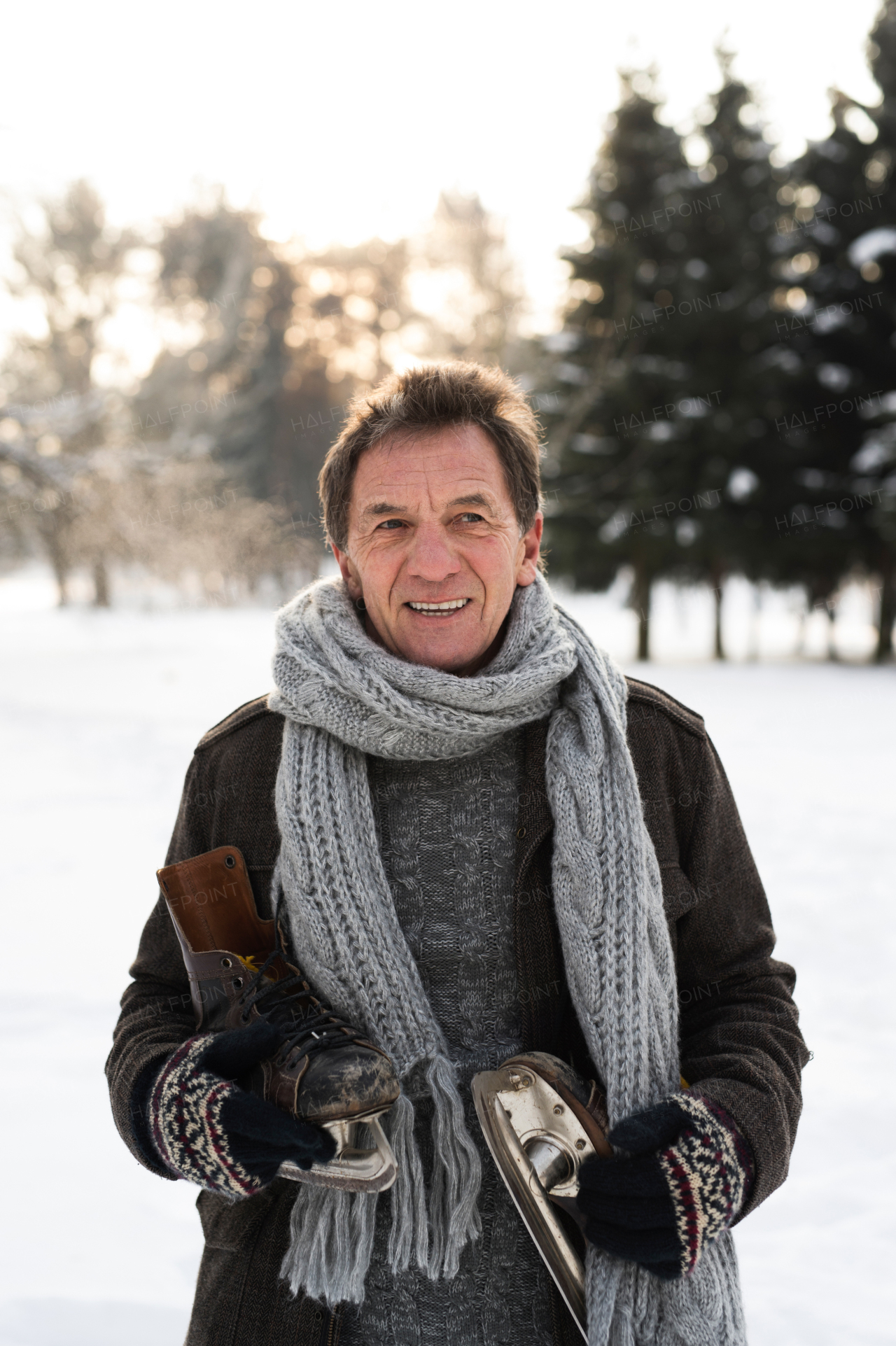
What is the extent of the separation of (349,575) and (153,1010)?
2.84 feet

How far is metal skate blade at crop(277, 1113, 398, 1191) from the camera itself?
1351 mm

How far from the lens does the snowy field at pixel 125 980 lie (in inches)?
93.2

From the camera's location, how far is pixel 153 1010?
1636 mm

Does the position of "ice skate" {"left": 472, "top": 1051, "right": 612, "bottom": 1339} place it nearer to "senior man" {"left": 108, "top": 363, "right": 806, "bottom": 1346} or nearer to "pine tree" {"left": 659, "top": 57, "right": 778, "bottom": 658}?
"senior man" {"left": 108, "top": 363, "right": 806, "bottom": 1346}

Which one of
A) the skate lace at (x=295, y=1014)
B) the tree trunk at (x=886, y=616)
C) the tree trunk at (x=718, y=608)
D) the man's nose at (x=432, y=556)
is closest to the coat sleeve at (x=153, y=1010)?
the skate lace at (x=295, y=1014)

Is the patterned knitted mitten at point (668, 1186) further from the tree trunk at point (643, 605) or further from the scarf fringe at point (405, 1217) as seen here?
the tree trunk at point (643, 605)

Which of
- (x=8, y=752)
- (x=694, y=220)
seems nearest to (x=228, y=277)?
(x=694, y=220)

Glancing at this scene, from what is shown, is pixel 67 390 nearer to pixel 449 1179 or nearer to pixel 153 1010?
pixel 153 1010

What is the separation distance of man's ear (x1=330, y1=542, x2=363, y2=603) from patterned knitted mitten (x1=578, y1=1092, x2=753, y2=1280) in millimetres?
1040

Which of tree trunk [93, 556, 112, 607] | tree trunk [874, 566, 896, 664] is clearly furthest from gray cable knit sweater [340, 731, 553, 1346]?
tree trunk [93, 556, 112, 607]

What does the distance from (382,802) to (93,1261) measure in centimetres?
169

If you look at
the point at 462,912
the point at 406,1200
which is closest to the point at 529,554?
the point at 462,912

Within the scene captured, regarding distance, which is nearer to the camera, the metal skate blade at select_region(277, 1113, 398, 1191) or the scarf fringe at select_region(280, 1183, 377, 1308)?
the metal skate blade at select_region(277, 1113, 398, 1191)

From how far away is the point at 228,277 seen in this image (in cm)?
2056
